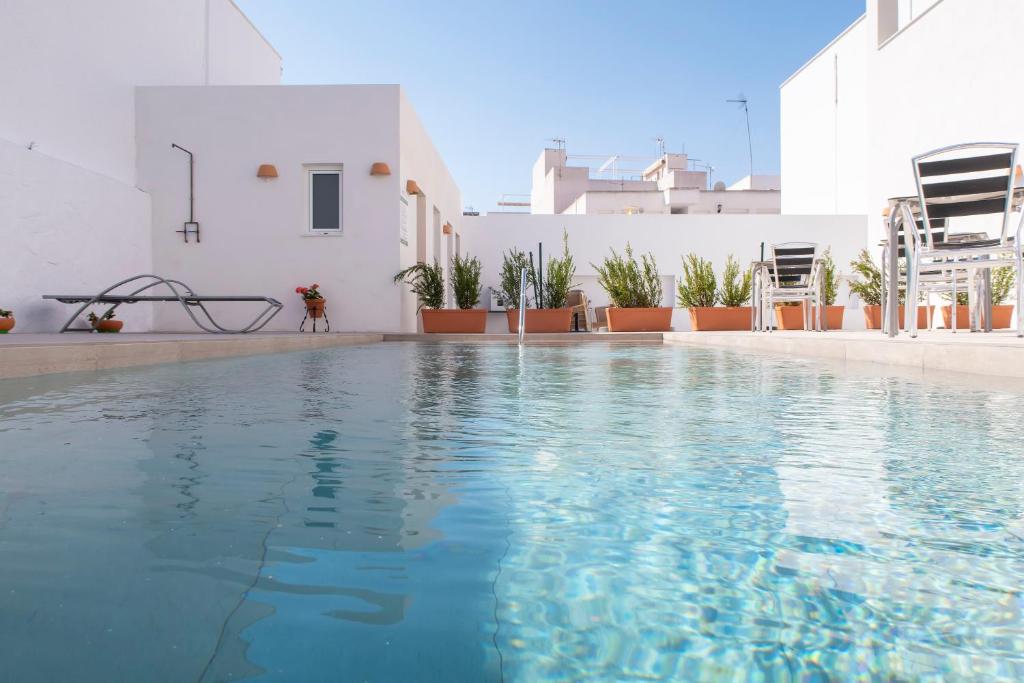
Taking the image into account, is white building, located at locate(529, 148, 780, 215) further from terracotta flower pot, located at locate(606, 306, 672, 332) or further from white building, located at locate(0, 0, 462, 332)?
white building, located at locate(0, 0, 462, 332)

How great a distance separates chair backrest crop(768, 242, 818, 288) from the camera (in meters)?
7.95

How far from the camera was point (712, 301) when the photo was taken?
32.2 ft

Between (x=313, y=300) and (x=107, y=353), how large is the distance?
5301mm

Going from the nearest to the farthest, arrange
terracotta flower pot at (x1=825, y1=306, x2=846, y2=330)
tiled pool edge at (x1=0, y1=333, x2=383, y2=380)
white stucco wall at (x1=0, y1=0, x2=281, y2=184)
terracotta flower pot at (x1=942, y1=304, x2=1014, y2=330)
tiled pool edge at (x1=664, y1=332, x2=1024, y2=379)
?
1. tiled pool edge at (x1=664, y1=332, x2=1024, y2=379)
2. tiled pool edge at (x1=0, y1=333, x2=383, y2=380)
3. white stucco wall at (x1=0, y1=0, x2=281, y2=184)
4. terracotta flower pot at (x1=942, y1=304, x2=1014, y2=330)
5. terracotta flower pot at (x1=825, y1=306, x2=846, y2=330)

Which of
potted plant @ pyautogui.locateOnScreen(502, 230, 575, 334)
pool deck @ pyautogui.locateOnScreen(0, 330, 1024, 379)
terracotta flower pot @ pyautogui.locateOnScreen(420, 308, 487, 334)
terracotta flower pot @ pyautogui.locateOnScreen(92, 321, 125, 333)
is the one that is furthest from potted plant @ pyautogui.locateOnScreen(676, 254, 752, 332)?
terracotta flower pot @ pyautogui.locateOnScreen(92, 321, 125, 333)

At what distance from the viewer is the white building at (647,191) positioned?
24.7 metres

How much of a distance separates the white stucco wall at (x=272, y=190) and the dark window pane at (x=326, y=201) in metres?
0.19

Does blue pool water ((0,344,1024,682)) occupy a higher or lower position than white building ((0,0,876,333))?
lower

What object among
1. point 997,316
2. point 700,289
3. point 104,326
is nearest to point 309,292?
point 104,326

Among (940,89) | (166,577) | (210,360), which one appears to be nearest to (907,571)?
(166,577)

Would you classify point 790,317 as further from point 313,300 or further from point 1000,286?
point 313,300

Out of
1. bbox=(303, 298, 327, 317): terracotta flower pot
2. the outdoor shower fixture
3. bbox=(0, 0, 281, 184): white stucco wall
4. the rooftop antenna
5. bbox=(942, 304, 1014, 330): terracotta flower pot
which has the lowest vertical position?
bbox=(942, 304, 1014, 330): terracotta flower pot

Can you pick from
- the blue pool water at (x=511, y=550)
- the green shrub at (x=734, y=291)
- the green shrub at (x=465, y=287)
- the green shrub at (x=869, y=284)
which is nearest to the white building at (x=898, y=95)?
the green shrub at (x=869, y=284)

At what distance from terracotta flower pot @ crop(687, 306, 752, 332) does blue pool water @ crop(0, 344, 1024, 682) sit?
25.5 feet
